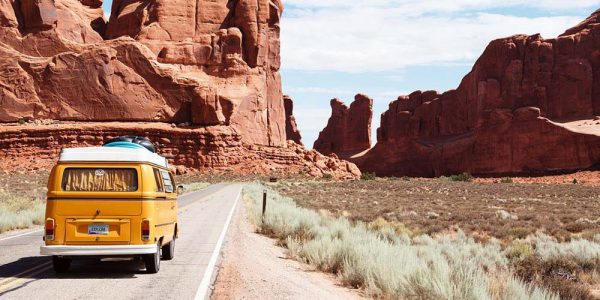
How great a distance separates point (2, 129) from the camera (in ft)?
269

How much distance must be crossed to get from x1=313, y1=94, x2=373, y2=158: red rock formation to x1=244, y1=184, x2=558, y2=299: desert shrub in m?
131

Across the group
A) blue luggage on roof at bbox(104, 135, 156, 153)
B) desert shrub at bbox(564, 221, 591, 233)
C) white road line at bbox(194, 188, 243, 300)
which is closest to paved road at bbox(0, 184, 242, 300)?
white road line at bbox(194, 188, 243, 300)

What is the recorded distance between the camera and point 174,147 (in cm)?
8650

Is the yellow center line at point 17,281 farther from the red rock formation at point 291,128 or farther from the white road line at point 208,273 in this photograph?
the red rock formation at point 291,128

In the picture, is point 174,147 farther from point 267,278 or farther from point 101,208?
point 267,278

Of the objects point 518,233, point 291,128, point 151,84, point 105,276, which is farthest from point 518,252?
point 291,128

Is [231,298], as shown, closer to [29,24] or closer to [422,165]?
[29,24]

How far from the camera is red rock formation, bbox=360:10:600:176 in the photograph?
9812 cm

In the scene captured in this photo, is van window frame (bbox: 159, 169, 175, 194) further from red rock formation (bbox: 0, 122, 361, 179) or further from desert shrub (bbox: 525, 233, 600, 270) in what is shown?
red rock formation (bbox: 0, 122, 361, 179)

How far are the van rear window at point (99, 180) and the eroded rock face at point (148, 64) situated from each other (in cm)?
7987

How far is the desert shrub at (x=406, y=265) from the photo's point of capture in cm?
803

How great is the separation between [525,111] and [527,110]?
41 cm

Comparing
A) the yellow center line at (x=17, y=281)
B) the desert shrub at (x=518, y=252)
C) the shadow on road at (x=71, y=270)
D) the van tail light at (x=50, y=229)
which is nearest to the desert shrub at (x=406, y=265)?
the desert shrub at (x=518, y=252)

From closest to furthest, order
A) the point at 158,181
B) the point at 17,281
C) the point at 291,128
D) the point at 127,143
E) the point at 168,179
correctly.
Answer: the point at 17,281 < the point at 158,181 < the point at 168,179 < the point at 127,143 < the point at 291,128
